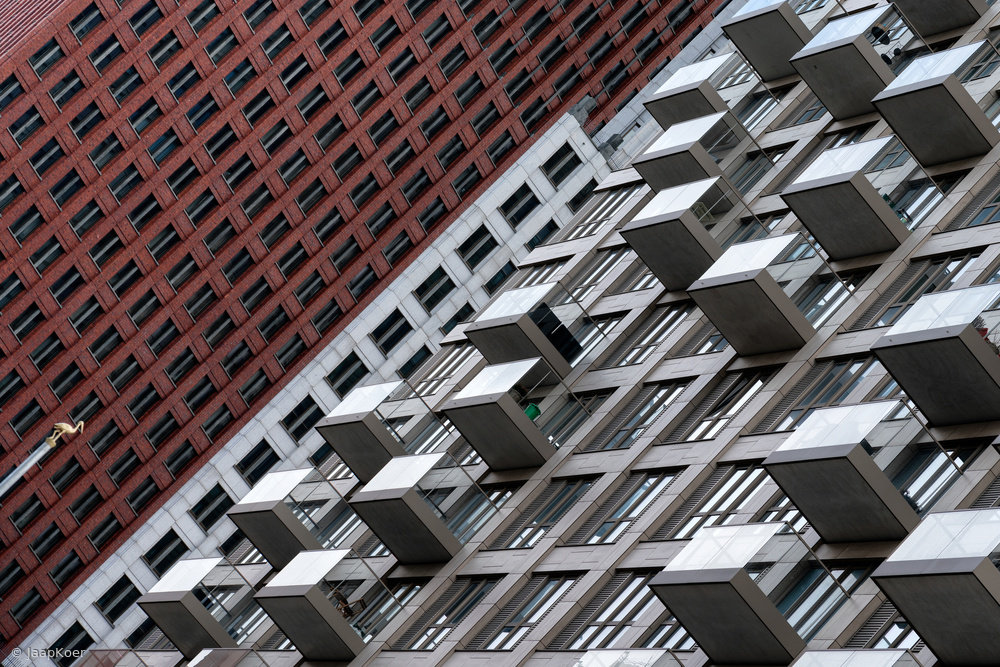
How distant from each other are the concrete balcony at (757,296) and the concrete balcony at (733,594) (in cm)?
971

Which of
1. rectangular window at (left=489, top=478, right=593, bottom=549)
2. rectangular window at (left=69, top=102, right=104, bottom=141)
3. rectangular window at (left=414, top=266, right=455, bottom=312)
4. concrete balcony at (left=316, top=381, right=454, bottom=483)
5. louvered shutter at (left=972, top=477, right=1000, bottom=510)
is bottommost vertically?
louvered shutter at (left=972, top=477, right=1000, bottom=510)

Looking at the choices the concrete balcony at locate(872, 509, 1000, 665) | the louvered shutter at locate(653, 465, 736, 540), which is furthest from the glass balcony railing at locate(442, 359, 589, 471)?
the concrete balcony at locate(872, 509, 1000, 665)

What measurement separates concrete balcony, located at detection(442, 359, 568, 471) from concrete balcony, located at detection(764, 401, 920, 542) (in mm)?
15022

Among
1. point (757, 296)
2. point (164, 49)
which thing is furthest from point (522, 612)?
point (164, 49)

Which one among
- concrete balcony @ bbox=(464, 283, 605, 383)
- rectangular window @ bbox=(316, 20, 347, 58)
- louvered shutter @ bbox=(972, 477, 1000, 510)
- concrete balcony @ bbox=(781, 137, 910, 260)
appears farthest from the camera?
rectangular window @ bbox=(316, 20, 347, 58)

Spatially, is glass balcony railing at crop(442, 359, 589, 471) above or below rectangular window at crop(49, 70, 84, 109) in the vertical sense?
below

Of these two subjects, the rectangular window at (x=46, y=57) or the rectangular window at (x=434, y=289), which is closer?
the rectangular window at (x=46, y=57)

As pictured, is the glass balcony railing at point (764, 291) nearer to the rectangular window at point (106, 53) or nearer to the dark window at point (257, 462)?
the dark window at point (257, 462)

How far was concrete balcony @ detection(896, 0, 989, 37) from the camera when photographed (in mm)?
54719

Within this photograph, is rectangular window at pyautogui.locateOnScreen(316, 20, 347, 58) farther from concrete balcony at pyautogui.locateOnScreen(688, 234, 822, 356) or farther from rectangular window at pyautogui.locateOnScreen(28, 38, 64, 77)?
concrete balcony at pyautogui.locateOnScreen(688, 234, 822, 356)

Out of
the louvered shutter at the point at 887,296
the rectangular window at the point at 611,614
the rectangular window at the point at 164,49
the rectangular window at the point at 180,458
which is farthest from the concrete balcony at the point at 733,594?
the rectangular window at the point at 164,49

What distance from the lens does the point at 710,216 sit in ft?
180

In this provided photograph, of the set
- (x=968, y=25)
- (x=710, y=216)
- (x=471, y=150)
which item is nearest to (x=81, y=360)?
(x=471, y=150)

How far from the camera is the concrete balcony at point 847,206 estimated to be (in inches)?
1887
